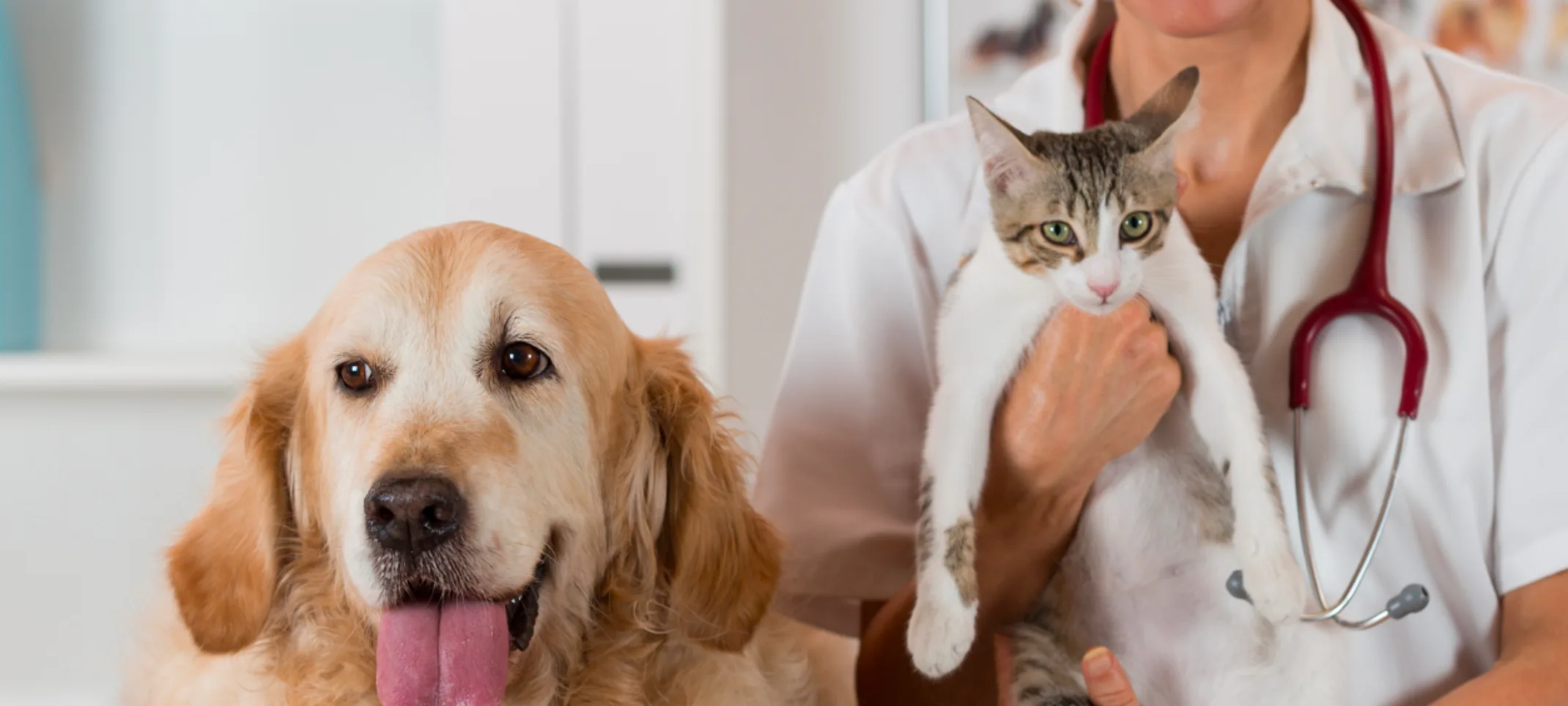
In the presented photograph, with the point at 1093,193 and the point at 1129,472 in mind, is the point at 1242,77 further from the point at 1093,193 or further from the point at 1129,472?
the point at 1129,472

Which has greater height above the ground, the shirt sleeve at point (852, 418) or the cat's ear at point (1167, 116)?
the cat's ear at point (1167, 116)

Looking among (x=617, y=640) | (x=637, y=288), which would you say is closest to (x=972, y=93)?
(x=637, y=288)

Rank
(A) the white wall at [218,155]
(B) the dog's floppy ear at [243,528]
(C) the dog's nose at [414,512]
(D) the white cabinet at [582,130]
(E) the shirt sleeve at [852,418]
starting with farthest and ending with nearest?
(A) the white wall at [218,155] → (D) the white cabinet at [582,130] → (E) the shirt sleeve at [852,418] → (B) the dog's floppy ear at [243,528] → (C) the dog's nose at [414,512]

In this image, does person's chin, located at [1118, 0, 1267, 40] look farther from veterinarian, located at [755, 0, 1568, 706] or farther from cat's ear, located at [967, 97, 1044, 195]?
cat's ear, located at [967, 97, 1044, 195]

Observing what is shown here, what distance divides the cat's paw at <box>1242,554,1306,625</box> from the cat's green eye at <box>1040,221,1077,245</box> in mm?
237

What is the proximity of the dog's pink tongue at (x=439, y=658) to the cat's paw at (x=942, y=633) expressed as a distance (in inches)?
10.8

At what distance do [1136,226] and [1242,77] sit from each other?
16 centimetres

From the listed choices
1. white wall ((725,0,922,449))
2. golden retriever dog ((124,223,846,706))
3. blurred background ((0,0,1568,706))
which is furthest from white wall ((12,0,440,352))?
golden retriever dog ((124,223,846,706))

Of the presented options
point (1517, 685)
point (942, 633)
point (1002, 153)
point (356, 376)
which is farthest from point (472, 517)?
point (1517, 685)

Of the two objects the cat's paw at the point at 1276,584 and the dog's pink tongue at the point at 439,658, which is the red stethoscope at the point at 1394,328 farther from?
the dog's pink tongue at the point at 439,658

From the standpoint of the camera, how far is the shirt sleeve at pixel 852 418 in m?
0.91

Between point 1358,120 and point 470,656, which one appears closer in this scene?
point 470,656

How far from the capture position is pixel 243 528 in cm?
74

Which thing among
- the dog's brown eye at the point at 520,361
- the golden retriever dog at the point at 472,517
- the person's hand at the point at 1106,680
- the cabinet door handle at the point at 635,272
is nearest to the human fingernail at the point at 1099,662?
the person's hand at the point at 1106,680
